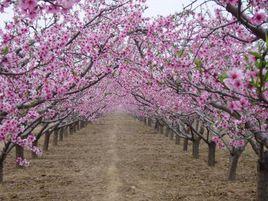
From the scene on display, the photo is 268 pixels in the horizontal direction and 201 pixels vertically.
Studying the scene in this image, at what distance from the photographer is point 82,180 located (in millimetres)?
14008

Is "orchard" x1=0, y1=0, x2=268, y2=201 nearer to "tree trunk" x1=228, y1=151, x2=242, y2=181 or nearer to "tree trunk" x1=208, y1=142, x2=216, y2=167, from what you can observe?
"tree trunk" x1=228, y1=151, x2=242, y2=181

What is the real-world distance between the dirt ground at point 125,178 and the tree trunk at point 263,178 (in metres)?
1.31

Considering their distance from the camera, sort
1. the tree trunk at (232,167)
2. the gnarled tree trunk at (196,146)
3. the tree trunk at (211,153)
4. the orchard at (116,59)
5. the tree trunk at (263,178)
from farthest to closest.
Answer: the gnarled tree trunk at (196,146), the tree trunk at (211,153), the tree trunk at (232,167), the tree trunk at (263,178), the orchard at (116,59)

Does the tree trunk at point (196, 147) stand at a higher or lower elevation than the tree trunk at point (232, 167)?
higher

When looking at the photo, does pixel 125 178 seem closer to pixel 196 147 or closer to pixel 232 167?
pixel 232 167

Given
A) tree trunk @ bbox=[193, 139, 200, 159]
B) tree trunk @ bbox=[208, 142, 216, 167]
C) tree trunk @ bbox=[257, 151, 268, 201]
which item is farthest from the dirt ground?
tree trunk @ bbox=[257, 151, 268, 201]

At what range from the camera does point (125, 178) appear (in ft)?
46.6

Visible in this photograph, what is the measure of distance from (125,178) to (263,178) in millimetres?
5198

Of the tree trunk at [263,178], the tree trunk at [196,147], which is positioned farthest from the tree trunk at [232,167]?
the tree trunk at [196,147]

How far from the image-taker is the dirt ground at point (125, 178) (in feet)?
38.7

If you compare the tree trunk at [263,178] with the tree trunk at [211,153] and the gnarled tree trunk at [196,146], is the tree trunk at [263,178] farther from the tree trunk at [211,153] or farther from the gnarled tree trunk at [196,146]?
the gnarled tree trunk at [196,146]

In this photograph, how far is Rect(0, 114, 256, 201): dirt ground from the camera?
38.7 feet

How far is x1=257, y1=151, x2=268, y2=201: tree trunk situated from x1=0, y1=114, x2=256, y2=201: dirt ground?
1.31 metres

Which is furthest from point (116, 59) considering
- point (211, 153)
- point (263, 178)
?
point (211, 153)
